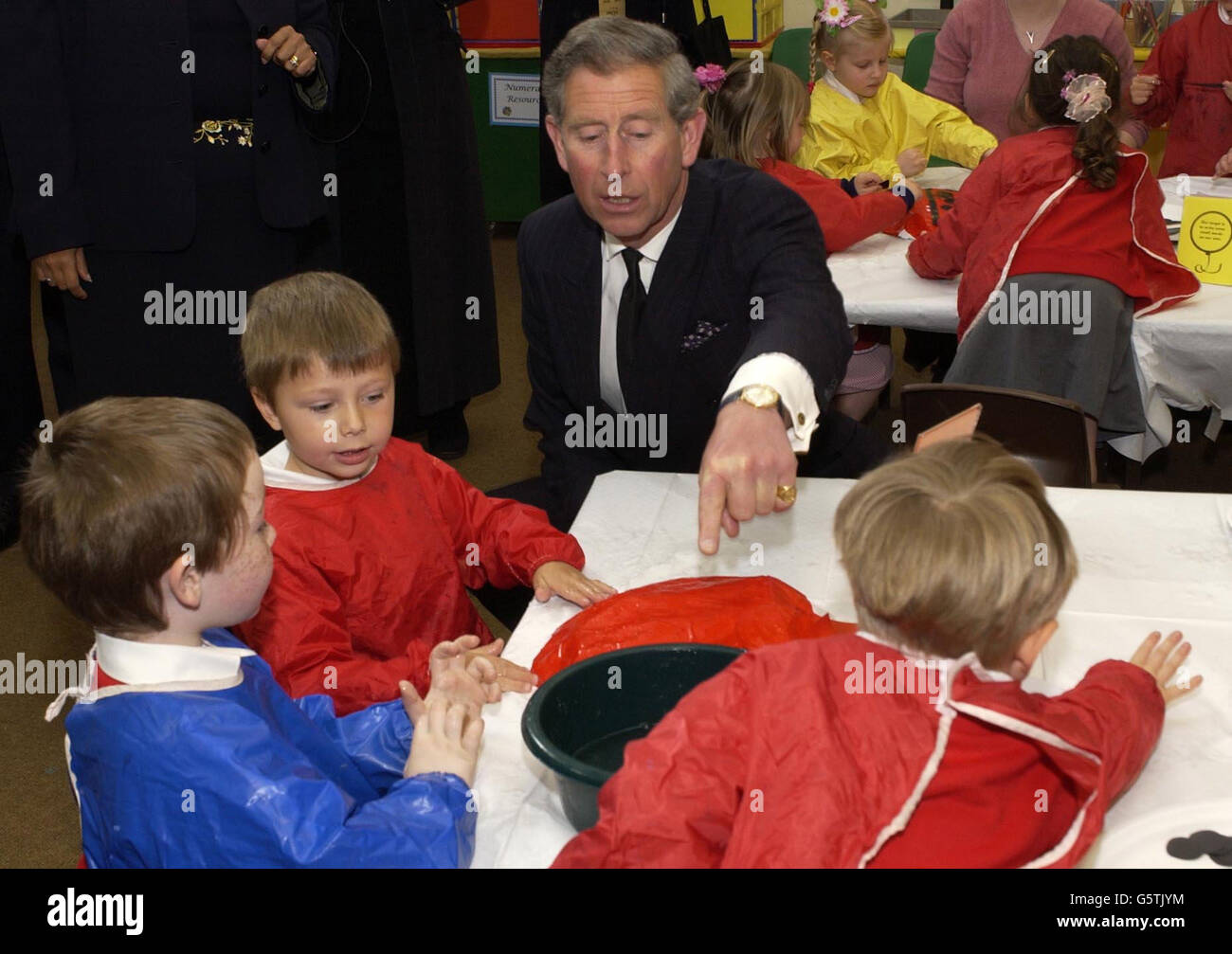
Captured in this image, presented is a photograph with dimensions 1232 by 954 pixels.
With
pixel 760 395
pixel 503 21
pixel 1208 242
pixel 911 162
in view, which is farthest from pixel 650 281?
pixel 503 21

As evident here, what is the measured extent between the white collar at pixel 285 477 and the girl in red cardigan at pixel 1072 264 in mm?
1606

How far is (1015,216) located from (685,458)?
42.9 inches

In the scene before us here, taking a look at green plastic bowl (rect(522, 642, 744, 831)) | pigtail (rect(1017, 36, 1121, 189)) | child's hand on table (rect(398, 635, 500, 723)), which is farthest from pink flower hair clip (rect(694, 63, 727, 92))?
green plastic bowl (rect(522, 642, 744, 831))

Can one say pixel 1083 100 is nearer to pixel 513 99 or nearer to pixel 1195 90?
pixel 1195 90

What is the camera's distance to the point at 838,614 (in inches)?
64.1

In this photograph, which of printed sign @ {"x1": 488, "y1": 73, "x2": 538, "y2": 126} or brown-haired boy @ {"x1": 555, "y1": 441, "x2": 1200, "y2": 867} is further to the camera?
printed sign @ {"x1": 488, "y1": 73, "x2": 538, "y2": 126}

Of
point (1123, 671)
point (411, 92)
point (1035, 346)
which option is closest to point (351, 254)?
point (411, 92)

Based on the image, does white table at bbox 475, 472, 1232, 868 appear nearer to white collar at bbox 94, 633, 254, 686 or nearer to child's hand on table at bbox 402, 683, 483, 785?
child's hand on table at bbox 402, 683, 483, 785

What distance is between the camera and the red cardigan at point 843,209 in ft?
10.5

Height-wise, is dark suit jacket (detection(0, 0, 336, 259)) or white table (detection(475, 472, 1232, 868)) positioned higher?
dark suit jacket (detection(0, 0, 336, 259))

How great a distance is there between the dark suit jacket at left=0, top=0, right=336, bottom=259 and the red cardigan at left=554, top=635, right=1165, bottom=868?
2248 mm

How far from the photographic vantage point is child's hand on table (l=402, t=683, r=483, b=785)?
1.31 metres

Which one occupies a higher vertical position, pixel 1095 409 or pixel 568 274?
pixel 568 274

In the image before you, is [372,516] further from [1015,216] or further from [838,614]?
[1015,216]
